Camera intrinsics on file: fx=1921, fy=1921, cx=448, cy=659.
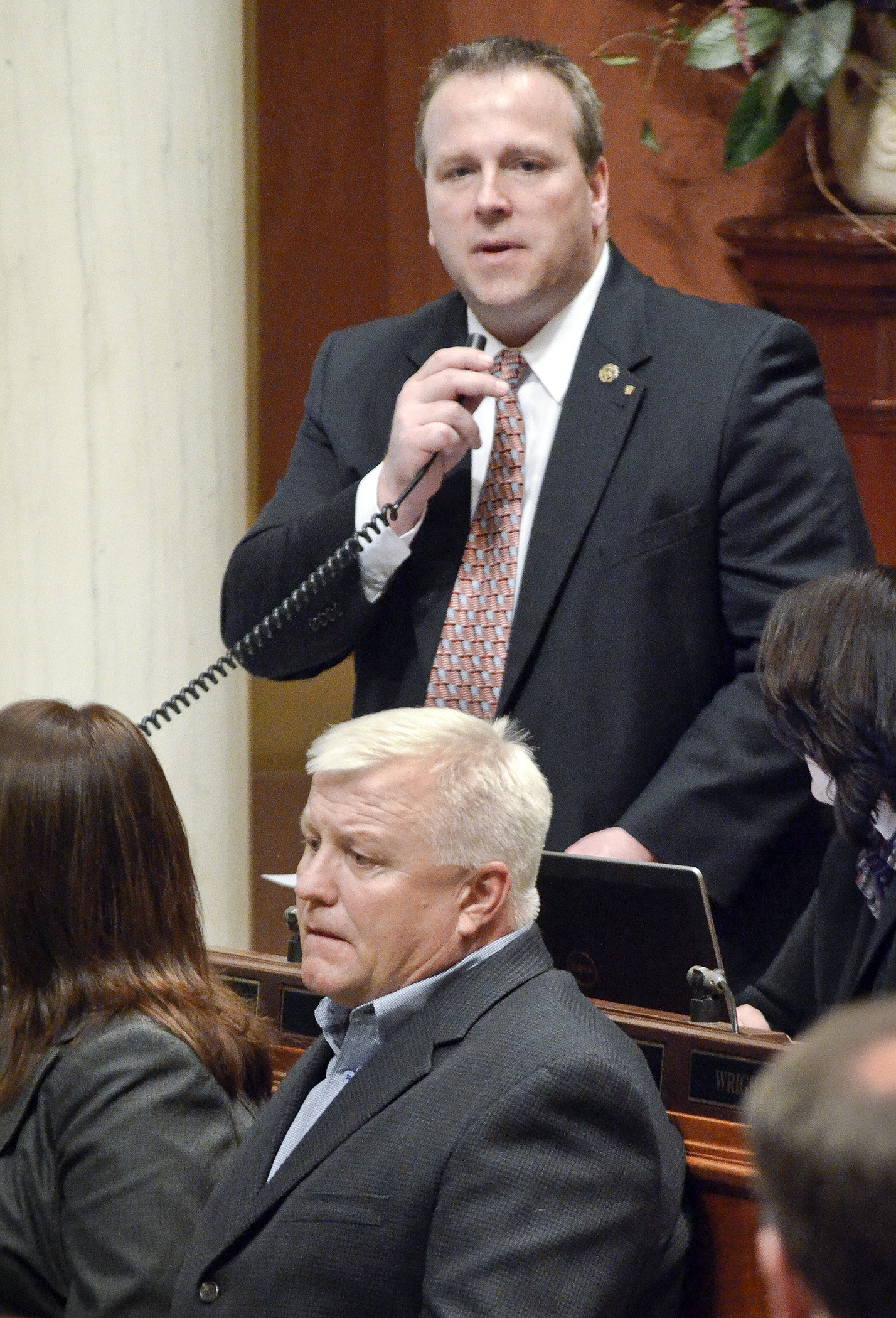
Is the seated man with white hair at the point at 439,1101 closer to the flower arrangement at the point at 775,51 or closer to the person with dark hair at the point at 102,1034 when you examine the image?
the person with dark hair at the point at 102,1034

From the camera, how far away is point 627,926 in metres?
1.96

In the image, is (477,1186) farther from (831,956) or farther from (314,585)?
(314,585)

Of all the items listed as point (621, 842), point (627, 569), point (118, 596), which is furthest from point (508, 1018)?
point (118, 596)

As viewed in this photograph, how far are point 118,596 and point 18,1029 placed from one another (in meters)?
1.47

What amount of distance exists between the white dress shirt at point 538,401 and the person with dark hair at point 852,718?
21.0 inches

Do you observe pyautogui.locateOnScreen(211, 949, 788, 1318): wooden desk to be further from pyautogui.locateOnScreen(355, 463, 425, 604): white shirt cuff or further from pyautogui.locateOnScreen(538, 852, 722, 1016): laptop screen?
pyautogui.locateOnScreen(355, 463, 425, 604): white shirt cuff

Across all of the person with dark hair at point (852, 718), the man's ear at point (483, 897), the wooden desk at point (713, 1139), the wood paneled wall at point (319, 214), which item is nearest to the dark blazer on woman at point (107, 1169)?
the man's ear at point (483, 897)

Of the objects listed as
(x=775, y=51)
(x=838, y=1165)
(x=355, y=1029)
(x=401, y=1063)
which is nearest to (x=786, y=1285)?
(x=838, y=1165)

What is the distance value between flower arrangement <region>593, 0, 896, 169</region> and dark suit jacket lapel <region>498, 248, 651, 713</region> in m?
1.07

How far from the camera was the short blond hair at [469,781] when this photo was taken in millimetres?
1830

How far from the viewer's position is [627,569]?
243 centimetres

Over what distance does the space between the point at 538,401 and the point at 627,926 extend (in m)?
0.85

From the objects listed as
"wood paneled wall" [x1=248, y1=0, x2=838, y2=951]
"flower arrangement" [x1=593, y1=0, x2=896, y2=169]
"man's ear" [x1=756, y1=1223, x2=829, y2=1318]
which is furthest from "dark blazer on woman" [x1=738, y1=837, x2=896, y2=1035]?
"wood paneled wall" [x1=248, y1=0, x2=838, y2=951]

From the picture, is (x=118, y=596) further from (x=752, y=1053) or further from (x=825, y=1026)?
(x=825, y=1026)
